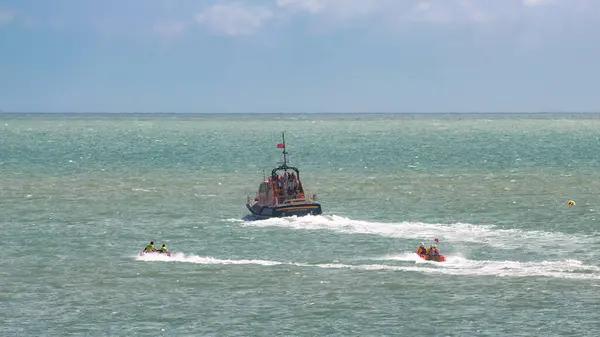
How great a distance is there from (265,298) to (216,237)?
1933cm

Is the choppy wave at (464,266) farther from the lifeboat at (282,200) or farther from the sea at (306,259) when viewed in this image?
the lifeboat at (282,200)

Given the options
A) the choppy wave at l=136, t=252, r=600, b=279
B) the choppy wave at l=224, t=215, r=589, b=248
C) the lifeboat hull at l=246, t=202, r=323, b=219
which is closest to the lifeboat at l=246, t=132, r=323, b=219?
the lifeboat hull at l=246, t=202, r=323, b=219

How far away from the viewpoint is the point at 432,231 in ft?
227

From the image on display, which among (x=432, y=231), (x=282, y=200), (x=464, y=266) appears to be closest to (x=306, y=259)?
(x=464, y=266)

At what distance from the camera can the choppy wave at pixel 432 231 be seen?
64.3 metres

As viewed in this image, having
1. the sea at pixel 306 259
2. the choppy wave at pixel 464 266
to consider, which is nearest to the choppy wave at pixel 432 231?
the sea at pixel 306 259

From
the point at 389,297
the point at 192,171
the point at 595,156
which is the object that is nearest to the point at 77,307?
the point at 389,297

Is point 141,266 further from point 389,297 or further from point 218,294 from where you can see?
point 389,297

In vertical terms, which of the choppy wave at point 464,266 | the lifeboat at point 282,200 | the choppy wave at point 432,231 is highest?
the lifeboat at point 282,200

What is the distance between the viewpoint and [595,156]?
157 m

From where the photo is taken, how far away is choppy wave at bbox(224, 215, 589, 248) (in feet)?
211

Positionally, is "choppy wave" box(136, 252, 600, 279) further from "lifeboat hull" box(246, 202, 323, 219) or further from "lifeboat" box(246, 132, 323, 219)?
"lifeboat" box(246, 132, 323, 219)

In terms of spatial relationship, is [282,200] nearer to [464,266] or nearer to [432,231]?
[432,231]

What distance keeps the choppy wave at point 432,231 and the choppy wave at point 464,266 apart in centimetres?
661
